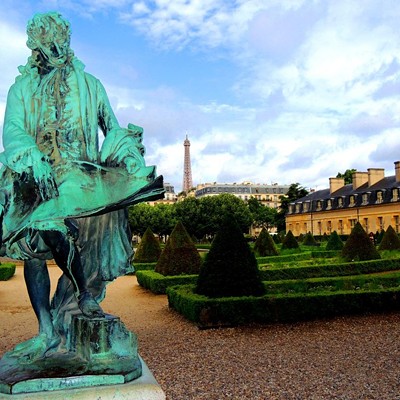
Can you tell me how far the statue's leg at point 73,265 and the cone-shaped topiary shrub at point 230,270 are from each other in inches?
271

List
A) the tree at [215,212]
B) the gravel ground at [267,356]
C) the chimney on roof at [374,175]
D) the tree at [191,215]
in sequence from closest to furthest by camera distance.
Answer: the gravel ground at [267,356] → the chimney on roof at [374,175] → the tree at [215,212] → the tree at [191,215]

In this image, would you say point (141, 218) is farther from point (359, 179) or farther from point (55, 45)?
point (55, 45)

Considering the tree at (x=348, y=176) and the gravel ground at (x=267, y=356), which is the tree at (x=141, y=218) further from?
the gravel ground at (x=267, y=356)

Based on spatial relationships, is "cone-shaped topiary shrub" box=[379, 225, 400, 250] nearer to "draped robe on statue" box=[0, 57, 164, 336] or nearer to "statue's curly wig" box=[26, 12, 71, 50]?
"draped robe on statue" box=[0, 57, 164, 336]

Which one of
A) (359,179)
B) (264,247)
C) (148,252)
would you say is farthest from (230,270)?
(359,179)

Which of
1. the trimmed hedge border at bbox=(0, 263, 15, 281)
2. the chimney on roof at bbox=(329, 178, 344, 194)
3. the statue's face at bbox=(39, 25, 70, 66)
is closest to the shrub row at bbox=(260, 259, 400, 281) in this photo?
the trimmed hedge border at bbox=(0, 263, 15, 281)

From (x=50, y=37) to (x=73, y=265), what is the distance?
4.72 feet

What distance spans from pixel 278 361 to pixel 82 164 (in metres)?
4.67

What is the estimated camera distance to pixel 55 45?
3.07m

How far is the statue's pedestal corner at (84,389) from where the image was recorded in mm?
2412

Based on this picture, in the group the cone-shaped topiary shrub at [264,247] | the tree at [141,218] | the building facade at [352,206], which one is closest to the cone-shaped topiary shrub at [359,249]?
the cone-shaped topiary shrub at [264,247]

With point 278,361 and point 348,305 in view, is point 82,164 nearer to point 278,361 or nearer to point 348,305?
point 278,361

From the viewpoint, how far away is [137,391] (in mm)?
2447

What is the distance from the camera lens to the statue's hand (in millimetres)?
2674
